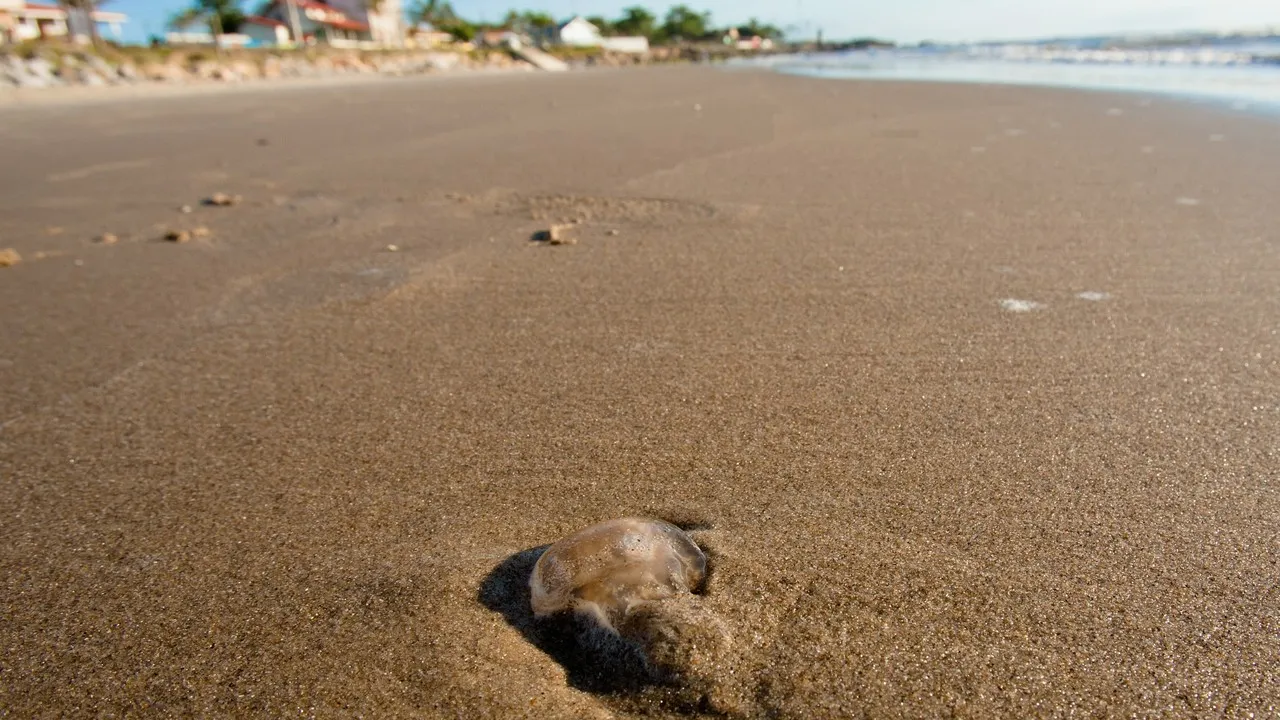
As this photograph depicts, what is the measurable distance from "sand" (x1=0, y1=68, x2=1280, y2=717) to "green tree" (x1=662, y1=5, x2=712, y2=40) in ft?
261

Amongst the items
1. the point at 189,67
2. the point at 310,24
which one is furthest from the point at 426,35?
the point at 189,67

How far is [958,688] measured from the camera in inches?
38.0

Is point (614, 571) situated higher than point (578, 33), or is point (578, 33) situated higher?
point (578, 33)

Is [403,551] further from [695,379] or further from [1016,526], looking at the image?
[1016,526]

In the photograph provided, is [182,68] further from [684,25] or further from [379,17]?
[684,25]

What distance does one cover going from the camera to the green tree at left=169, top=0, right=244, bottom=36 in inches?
1594

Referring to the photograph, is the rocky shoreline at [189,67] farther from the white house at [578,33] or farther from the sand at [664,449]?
the white house at [578,33]

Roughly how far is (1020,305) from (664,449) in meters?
1.24

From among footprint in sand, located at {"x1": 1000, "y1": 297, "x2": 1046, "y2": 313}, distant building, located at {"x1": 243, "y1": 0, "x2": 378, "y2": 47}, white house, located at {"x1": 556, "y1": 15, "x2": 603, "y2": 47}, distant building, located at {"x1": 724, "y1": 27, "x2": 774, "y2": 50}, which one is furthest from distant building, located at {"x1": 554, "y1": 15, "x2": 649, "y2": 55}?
footprint in sand, located at {"x1": 1000, "y1": 297, "x2": 1046, "y2": 313}

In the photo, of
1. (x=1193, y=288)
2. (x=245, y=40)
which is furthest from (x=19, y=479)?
(x=245, y=40)

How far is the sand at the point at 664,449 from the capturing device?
1018 mm

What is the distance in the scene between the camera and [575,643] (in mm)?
1054

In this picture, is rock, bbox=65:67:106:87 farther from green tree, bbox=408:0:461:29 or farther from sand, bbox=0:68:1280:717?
green tree, bbox=408:0:461:29

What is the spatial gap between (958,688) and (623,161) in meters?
4.14
